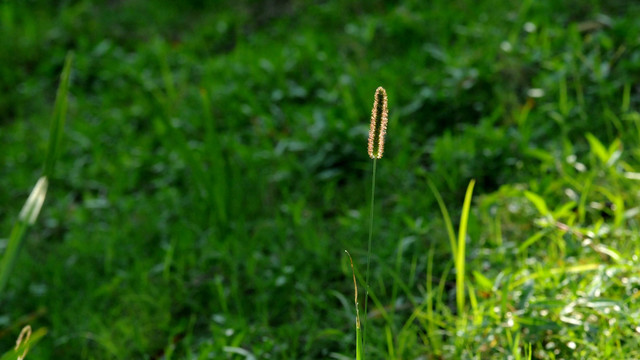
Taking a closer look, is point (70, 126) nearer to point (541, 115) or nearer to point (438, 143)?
point (438, 143)

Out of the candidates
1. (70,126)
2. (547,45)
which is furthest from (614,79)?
(70,126)

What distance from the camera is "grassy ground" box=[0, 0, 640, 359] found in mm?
2160

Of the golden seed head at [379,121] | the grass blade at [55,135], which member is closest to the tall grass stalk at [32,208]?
the grass blade at [55,135]

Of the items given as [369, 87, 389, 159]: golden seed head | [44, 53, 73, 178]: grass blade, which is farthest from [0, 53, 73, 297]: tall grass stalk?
[369, 87, 389, 159]: golden seed head

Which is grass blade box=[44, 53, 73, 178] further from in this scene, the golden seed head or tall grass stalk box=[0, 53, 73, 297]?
the golden seed head

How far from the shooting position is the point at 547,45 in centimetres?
320

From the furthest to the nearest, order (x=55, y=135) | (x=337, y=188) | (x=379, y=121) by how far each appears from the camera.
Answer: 1. (x=337, y=188)
2. (x=55, y=135)
3. (x=379, y=121)

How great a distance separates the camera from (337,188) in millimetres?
3012

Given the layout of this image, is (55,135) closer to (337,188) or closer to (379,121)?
(379,121)

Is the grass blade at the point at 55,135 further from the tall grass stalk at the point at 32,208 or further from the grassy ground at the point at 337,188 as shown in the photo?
the grassy ground at the point at 337,188

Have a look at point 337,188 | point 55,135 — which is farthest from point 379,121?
point 337,188

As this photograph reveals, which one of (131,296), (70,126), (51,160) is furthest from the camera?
(70,126)

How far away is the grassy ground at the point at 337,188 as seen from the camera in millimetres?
2160

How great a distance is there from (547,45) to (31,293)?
94.7 inches
